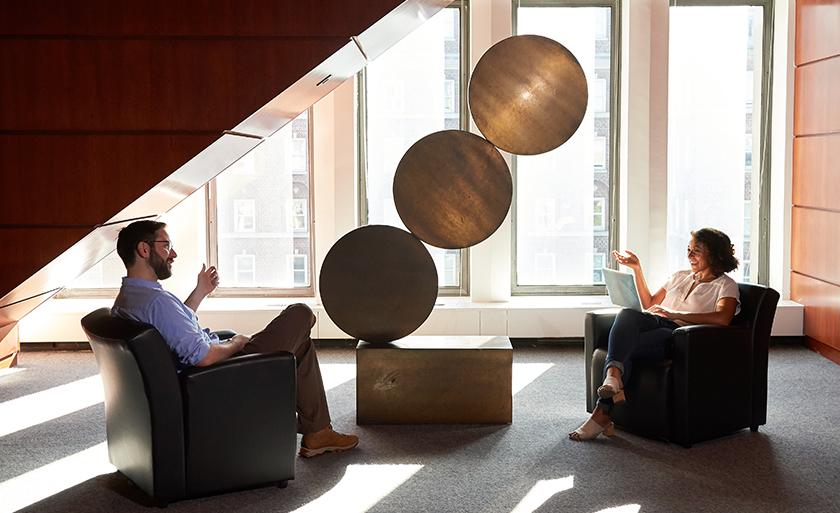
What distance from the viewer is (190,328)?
4.27 meters

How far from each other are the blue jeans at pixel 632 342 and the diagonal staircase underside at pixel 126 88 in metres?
1.93

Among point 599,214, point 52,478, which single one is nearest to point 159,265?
point 52,478

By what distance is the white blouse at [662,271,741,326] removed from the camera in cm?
524

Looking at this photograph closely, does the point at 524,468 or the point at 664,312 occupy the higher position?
the point at 664,312

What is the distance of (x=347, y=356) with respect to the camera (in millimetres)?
7559

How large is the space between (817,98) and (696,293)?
114 inches

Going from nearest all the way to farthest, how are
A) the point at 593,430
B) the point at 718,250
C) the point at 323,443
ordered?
the point at 323,443, the point at 593,430, the point at 718,250

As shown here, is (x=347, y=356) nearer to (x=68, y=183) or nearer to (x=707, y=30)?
(x=68, y=183)

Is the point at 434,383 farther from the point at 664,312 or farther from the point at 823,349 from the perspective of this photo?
the point at 823,349

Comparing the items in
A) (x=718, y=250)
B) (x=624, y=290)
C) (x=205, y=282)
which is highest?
(x=718, y=250)

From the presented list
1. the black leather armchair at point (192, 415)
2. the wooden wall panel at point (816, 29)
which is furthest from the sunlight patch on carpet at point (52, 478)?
the wooden wall panel at point (816, 29)

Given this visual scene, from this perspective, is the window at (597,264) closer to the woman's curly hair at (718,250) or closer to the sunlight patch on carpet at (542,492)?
the woman's curly hair at (718,250)

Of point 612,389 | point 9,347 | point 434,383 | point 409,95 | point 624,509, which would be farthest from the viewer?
point 409,95

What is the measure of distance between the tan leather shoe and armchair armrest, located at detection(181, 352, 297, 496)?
469 millimetres
